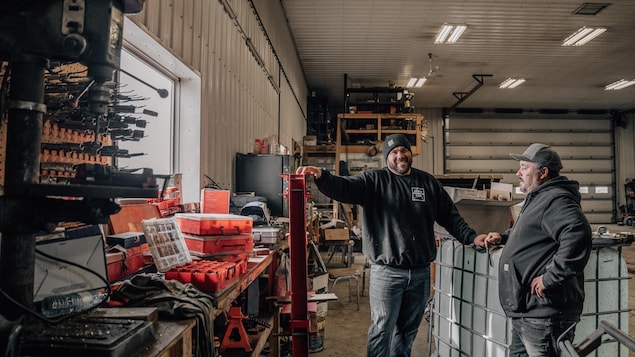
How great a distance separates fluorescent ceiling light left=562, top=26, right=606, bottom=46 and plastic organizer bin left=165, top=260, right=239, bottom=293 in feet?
29.4

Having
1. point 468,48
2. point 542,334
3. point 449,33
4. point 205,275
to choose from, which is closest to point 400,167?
point 542,334

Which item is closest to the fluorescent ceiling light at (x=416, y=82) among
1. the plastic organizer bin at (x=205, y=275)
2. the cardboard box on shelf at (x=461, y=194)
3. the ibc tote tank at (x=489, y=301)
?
the cardboard box on shelf at (x=461, y=194)

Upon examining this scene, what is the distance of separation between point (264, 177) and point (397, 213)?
67.4 inches

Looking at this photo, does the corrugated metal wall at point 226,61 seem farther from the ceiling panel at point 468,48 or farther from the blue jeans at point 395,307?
the ceiling panel at point 468,48

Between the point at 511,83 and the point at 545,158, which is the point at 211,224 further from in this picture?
the point at 511,83

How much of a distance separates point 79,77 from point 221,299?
1034 mm

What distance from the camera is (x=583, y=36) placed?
27.0 ft

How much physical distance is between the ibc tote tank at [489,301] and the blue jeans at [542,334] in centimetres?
24

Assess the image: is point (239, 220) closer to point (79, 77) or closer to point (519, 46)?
point (79, 77)

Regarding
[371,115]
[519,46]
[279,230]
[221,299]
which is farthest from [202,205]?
[519,46]

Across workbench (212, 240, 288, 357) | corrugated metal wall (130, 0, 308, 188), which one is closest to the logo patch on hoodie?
workbench (212, 240, 288, 357)

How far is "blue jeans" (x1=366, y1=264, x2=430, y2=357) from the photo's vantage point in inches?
106

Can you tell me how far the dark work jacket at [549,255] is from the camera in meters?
2.05

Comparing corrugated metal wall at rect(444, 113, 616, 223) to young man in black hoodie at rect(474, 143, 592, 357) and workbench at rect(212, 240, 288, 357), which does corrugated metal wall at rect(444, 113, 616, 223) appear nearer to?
workbench at rect(212, 240, 288, 357)
